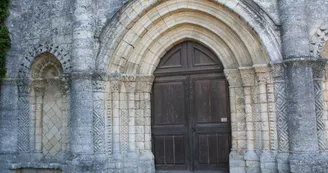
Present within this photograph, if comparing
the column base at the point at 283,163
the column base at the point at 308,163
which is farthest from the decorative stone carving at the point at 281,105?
the column base at the point at 308,163

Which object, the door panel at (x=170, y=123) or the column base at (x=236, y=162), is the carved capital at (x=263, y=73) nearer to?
the column base at (x=236, y=162)

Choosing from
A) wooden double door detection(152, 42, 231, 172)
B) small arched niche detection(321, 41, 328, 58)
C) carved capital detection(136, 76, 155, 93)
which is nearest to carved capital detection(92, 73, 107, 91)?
carved capital detection(136, 76, 155, 93)

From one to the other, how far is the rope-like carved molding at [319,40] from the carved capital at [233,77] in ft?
4.37

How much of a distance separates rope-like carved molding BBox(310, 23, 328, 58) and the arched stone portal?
1.92 feet

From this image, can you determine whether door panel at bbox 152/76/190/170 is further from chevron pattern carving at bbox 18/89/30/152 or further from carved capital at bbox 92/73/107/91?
chevron pattern carving at bbox 18/89/30/152

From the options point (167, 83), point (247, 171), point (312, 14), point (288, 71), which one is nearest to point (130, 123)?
point (167, 83)

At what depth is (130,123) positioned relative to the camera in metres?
7.25

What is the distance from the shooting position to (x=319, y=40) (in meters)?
6.27

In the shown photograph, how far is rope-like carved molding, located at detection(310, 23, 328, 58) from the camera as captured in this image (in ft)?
20.4

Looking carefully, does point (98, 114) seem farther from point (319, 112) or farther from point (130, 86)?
point (319, 112)

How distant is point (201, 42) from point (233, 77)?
0.97m

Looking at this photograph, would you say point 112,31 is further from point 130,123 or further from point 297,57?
point 297,57

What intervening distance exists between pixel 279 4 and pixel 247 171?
2927mm

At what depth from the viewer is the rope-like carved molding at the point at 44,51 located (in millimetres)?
7168
